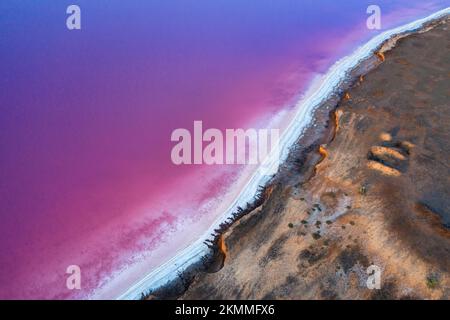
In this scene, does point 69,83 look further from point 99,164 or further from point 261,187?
point 261,187

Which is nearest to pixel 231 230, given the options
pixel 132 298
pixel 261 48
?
pixel 132 298
